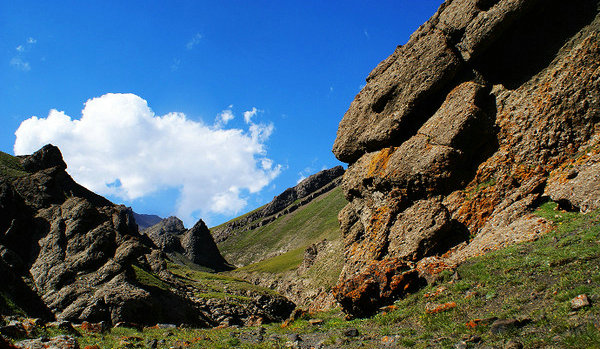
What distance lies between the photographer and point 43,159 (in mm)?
90125

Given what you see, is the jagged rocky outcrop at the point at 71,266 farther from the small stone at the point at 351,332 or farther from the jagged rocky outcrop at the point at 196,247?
the jagged rocky outcrop at the point at 196,247

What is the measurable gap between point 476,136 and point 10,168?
92786mm

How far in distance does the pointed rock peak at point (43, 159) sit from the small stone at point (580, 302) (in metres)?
108

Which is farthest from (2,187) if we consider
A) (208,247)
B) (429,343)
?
(208,247)

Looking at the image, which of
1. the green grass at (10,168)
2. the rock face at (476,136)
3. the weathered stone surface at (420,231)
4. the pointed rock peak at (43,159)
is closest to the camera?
the rock face at (476,136)

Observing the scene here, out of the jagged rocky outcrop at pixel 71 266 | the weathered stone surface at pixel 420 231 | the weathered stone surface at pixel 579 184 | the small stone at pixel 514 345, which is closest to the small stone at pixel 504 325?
the small stone at pixel 514 345

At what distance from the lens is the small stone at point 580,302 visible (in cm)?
1108

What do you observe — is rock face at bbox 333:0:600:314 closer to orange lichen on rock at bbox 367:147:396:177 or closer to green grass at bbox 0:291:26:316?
orange lichen on rock at bbox 367:147:396:177

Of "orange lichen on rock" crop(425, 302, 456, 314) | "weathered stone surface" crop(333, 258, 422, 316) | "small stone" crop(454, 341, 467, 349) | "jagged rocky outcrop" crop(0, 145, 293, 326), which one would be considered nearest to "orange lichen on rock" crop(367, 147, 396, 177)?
→ "weathered stone surface" crop(333, 258, 422, 316)

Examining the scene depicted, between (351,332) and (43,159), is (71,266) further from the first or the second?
(43,159)

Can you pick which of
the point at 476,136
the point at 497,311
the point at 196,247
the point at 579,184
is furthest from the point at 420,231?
the point at 196,247

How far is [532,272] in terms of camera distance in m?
16.3

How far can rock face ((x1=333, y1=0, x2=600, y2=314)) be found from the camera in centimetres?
2511

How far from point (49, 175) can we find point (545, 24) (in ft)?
258
